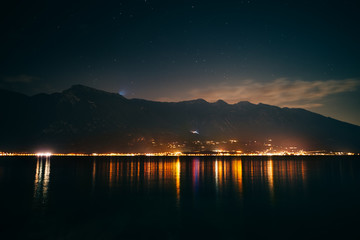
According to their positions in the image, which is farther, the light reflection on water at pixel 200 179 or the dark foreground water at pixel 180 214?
the light reflection on water at pixel 200 179

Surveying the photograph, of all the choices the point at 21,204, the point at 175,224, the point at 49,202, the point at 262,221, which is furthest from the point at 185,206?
the point at 21,204

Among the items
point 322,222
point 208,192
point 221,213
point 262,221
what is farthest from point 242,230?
point 208,192

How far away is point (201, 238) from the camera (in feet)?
60.1

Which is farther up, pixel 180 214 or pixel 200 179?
pixel 200 179

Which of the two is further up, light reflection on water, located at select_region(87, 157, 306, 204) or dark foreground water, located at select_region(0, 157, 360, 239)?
light reflection on water, located at select_region(87, 157, 306, 204)

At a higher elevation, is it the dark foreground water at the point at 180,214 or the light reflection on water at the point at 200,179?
the light reflection on water at the point at 200,179

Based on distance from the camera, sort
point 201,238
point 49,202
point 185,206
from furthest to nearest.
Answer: point 49,202 → point 185,206 → point 201,238

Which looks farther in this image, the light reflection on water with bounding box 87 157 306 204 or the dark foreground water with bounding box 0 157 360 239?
the light reflection on water with bounding box 87 157 306 204

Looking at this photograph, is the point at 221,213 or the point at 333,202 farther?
the point at 333,202

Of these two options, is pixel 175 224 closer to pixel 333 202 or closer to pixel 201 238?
pixel 201 238

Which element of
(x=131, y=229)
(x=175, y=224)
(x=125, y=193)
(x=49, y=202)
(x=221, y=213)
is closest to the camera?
(x=131, y=229)

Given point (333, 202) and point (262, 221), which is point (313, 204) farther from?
point (262, 221)

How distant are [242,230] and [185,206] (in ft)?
29.5

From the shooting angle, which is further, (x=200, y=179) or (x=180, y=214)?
(x=200, y=179)
